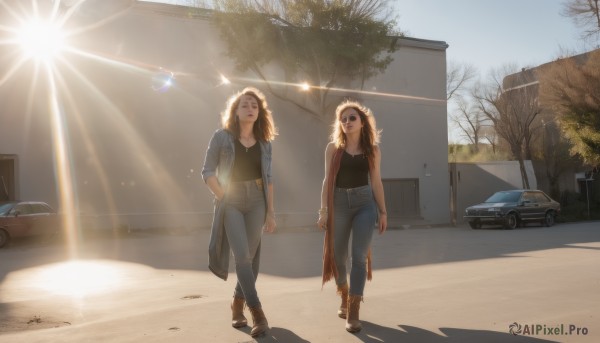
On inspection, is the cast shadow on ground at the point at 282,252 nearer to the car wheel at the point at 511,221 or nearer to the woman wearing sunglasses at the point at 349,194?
the woman wearing sunglasses at the point at 349,194

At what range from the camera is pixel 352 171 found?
20.2ft

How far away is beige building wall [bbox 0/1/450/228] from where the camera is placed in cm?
2211

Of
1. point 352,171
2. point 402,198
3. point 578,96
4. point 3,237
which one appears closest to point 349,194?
point 352,171

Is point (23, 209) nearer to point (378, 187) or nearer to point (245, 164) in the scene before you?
point (245, 164)

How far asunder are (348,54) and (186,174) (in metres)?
7.47

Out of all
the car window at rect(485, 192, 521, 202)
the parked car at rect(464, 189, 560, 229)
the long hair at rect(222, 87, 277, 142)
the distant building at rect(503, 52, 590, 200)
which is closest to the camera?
the long hair at rect(222, 87, 277, 142)

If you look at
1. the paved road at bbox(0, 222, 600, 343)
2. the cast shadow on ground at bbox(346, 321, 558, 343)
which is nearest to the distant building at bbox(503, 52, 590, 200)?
the paved road at bbox(0, 222, 600, 343)

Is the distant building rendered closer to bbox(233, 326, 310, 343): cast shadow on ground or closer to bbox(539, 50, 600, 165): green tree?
bbox(539, 50, 600, 165): green tree

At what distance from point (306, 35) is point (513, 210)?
9914 mm

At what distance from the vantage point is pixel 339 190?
6.16 m

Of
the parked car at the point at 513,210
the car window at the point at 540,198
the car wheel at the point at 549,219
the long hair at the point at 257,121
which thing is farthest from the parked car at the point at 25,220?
the car wheel at the point at 549,219

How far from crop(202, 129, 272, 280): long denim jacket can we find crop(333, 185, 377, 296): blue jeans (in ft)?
2.29

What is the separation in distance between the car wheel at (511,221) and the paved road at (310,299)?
421 inches

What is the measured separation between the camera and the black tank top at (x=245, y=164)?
→ 19.3 feet
